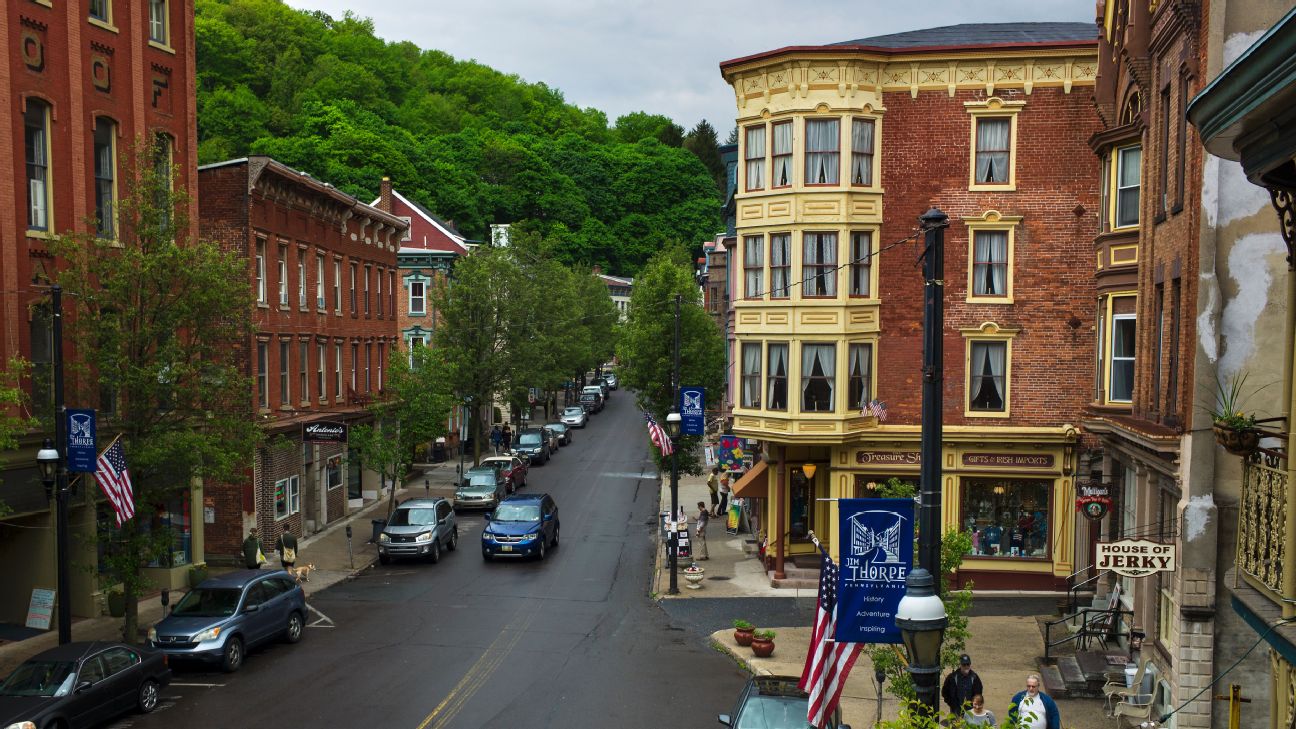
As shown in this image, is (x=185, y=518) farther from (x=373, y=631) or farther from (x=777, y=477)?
(x=777, y=477)

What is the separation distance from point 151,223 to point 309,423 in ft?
51.4

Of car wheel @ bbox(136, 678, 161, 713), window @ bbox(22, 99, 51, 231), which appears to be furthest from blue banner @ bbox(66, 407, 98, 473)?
window @ bbox(22, 99, 51, 231)

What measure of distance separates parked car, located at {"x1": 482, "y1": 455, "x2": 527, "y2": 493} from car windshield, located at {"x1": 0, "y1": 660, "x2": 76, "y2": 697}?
2894cm

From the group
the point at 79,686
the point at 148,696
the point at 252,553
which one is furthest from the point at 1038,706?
the point at 252,553

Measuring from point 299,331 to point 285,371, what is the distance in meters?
1.62

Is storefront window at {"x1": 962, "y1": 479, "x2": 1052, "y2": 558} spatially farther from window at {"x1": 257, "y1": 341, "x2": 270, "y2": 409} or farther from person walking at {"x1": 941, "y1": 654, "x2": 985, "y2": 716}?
window at {"x1": 257, "y1": 341, "x2": 270, "y2": 409}

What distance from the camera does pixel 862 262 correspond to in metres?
28.9

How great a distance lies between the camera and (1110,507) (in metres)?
21.0

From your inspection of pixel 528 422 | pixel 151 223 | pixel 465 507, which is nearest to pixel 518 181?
pixel 528 422

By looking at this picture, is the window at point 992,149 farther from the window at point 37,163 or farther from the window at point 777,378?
the window at point 37,163

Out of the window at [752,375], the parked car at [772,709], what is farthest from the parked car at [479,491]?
the parked car at [772,709]

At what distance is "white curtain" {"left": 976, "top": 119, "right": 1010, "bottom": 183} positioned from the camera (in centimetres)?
2869

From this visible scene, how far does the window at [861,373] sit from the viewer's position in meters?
28.9

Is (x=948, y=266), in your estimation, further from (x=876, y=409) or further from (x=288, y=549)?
(x=288, y=549)
